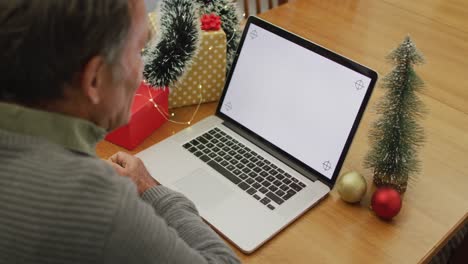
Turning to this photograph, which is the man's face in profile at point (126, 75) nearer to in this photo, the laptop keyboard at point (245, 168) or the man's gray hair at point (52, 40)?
the man's gray hair at point (52, 40)

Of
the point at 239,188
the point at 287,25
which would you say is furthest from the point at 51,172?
the point at 287,25

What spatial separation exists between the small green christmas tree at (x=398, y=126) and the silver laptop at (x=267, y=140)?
0.16 ft

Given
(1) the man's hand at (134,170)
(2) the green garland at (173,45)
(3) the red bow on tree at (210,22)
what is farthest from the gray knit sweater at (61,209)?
(3) the red bow on tree at (210,22)

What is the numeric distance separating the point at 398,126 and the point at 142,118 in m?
0.55

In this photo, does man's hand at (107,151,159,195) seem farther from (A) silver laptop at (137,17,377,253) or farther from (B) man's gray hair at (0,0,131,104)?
(B) man's gray hair at (0,0,131,104)

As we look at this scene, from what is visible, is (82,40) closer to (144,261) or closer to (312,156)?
(144,261)

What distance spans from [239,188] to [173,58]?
34cm

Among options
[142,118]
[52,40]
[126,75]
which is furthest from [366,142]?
[52,40]

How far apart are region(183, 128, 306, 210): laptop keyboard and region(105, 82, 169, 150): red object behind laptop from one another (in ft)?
0.34

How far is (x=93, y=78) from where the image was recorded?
2.05ft

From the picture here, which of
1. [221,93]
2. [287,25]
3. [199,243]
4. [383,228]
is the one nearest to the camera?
[199,243]

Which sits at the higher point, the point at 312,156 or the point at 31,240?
the point at 31,240

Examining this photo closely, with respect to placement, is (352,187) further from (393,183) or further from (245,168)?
(245,168)

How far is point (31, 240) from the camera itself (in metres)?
0.60
